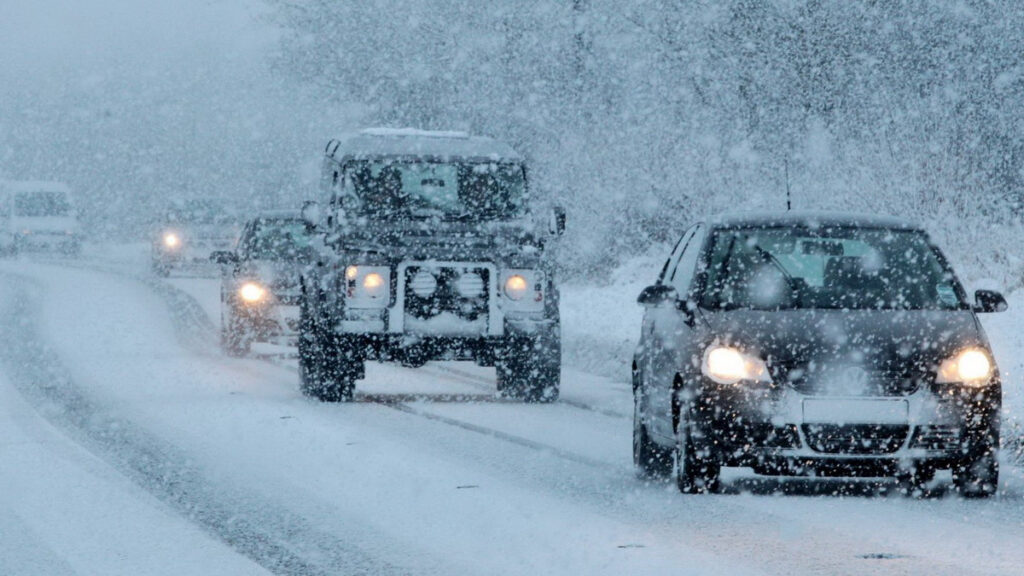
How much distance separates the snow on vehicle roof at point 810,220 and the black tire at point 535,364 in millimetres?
5394

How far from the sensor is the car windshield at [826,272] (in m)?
10.4

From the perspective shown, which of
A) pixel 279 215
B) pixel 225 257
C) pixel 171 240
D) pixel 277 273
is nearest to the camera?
pixel 277 273

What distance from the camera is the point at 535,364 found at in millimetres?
16312

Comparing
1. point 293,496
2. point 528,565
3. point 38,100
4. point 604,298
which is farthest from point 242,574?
point 38,100

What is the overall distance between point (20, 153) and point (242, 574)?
119m

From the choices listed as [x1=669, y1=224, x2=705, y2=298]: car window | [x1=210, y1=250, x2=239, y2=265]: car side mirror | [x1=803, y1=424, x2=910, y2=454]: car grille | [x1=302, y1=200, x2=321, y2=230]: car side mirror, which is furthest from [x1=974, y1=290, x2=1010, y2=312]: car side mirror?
[x1=210, y1=250, x2=239, y2=265]: car side mirror

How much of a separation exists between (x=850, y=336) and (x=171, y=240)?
32.8 metres

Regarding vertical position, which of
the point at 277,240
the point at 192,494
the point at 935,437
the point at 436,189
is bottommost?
the point at 192,494

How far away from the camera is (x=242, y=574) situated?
770 centimetres

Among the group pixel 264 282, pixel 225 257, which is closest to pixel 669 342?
pixel 264 282

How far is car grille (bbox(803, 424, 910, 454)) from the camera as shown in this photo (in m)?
9.62

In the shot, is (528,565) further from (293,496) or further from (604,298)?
(604,298)

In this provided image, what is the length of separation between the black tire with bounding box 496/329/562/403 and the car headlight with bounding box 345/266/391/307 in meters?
1.18

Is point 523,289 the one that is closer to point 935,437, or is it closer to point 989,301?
point 989,301
